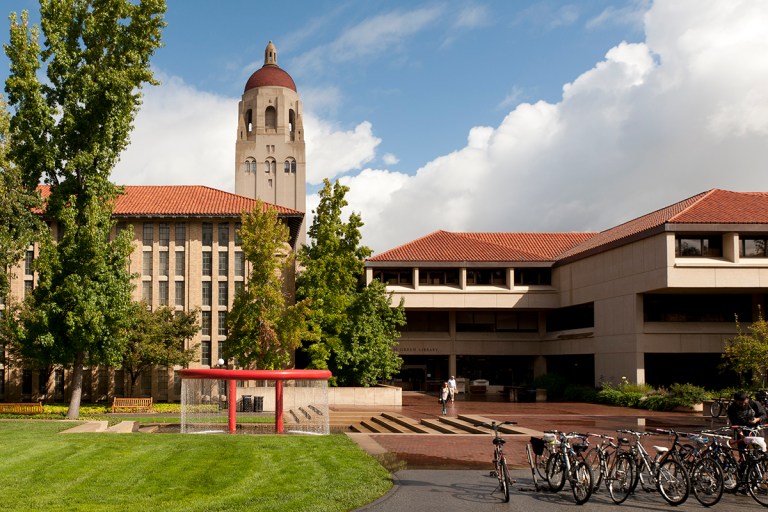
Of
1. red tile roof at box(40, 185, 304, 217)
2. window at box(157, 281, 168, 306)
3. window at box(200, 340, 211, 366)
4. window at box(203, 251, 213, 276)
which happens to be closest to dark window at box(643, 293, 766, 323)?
red tile roof at box(40, 185, 304, 217)

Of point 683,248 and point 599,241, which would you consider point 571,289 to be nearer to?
point 599,241

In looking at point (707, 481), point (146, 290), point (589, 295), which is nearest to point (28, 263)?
point (146, 290)

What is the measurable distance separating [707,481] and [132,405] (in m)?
35.6

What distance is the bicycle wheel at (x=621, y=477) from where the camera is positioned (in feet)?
43.0

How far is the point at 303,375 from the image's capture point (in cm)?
2647

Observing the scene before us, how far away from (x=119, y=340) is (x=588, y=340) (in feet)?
98.8

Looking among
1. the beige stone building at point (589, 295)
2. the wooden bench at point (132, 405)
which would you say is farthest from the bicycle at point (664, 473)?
the wooden bench at point (132, 405)

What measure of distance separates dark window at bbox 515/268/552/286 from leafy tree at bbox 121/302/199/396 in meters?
24.3

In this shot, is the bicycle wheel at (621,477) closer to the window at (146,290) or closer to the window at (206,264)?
the window at (206,264)

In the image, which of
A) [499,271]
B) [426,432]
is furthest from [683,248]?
[426,432]

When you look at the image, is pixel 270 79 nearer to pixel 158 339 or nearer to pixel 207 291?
pixel 207 291

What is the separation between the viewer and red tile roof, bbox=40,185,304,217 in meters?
51.3

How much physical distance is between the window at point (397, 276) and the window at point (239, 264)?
1070cm

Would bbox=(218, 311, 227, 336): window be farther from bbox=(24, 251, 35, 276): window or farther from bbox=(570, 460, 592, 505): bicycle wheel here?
bbox=(570, 460, 592, 505): bicycle wheel
